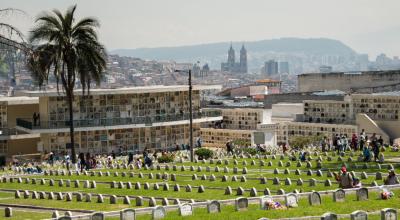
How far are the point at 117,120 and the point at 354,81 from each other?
4351cm

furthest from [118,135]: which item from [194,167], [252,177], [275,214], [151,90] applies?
[275,214]

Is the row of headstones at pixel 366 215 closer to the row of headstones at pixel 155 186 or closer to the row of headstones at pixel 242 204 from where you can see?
the row of headstones at pixel 242 204

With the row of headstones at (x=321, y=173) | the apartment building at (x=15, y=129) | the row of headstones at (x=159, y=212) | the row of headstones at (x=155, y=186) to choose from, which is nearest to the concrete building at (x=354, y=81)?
the apartment building at (x=15, y=129)

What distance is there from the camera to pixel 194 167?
1992 inches

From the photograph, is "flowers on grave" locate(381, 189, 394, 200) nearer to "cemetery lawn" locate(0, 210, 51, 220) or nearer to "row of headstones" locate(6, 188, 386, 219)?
"row of headstones" locate(6, 188, 386, 219)

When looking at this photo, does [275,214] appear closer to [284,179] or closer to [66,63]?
[284,179]

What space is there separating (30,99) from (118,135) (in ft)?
25.6

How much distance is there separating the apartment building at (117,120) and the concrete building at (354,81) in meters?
29.0

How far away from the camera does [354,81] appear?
108 metres

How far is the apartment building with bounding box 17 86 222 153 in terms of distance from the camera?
232 feet

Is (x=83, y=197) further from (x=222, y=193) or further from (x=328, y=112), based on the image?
(x=328, y=112)

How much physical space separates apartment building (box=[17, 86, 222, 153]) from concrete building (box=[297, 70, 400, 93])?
29.0m

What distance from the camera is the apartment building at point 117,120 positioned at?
70.8 meters

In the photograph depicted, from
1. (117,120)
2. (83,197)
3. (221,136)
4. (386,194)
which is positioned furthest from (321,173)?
(221,136)
